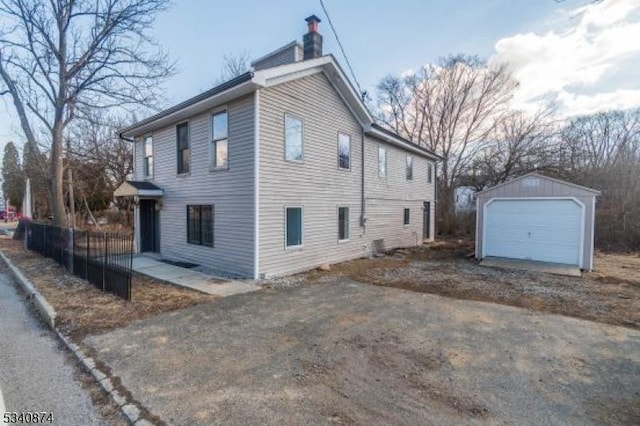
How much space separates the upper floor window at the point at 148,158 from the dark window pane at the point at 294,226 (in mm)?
6284

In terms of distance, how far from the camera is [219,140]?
368 inches

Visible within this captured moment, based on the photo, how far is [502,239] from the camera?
466 inches

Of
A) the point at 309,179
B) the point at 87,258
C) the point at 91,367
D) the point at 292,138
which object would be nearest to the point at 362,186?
the point at 309,179

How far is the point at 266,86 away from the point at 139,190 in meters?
5.77

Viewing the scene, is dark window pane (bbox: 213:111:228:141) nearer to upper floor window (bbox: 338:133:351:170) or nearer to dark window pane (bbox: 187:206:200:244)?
dark window pane (bbox: 187:206:200:244)

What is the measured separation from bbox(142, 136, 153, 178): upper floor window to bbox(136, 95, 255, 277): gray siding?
44 cm

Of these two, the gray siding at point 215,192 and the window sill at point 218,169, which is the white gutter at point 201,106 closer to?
the gray siding at point 215,192

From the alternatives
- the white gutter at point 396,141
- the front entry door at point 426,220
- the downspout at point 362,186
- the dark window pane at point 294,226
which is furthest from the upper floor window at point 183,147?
the front entry door at point 426,220

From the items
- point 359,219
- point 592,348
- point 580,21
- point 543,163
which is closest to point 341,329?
point 592,348

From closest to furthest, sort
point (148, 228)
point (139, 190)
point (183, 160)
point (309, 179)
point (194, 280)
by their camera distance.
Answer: point (194, 280) < point (309, 179) < point (183, 160) < point (139, 190) < point (148, 228)

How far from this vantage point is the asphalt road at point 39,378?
9.95 ft

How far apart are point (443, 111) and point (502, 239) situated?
769 inches

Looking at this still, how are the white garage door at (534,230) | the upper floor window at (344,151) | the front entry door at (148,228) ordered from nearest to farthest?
1. the white garage door at (534,230)
2. the upper floor window at (344,151)
3. the front entry door at (148,228)

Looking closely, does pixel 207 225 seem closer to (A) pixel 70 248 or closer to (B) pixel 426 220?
(A) pixel 70 248
